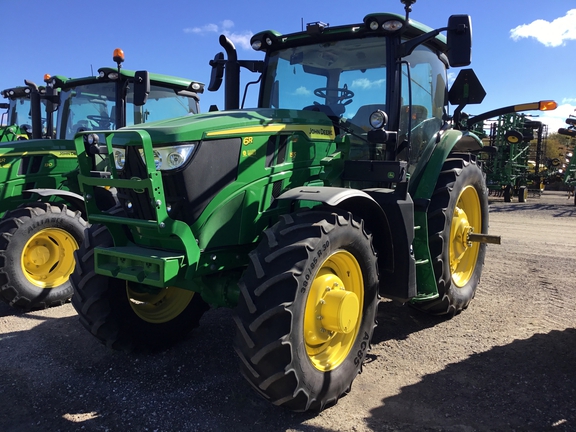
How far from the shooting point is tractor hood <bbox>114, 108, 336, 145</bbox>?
9.53 feet

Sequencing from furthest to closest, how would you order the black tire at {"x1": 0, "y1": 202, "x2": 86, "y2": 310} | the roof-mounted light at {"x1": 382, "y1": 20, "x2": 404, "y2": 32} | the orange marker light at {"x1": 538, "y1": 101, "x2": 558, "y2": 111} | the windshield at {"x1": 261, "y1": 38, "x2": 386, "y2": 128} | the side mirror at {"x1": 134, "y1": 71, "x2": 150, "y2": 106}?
the side mirror at {"x1": 134, "y1": 71, "x2": 150, "y2": 106}
the black tire at {"x1": 0, "y1": 202, "x2": 86, "y2": 310}
the orange marker light at {"x1": 538, "y1": 101, "x2": 558, "y2": 111}
the windshield at {"x1": 261, "y1": 38, "x2": 386, "y2": 128}
the roof-mounted light at {"x1": 382, "y1": 20, "x2": 404, "y2": 32}

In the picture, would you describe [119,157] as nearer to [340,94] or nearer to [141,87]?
[340,94]

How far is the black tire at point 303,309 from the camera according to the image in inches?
104

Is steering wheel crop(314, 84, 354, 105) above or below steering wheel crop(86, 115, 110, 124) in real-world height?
below

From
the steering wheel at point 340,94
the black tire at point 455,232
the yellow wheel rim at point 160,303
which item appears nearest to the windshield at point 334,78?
the steering wheel at point 340,94

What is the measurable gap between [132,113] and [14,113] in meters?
3.88

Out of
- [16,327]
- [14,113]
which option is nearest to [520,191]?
[14,113]

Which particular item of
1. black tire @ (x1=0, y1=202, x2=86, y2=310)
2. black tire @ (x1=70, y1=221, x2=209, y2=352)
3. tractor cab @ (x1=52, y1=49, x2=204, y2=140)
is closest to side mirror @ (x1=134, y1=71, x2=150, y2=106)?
tractor cab @ (x1=52, y1=49, x2=204, y2=140)

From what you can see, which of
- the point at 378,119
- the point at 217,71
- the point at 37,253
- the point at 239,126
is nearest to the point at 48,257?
the point at 37,253

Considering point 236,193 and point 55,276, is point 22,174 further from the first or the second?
point 236,193

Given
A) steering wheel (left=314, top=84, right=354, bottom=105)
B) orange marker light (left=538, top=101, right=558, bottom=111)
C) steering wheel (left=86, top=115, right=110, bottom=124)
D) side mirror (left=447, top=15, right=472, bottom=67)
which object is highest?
side mirror (left=447, top=15, right=472, bottom=67)

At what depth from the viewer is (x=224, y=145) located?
3074mm

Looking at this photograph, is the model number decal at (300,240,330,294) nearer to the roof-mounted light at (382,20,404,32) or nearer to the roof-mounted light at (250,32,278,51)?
the roof-mounted light at (382,20,404,32)

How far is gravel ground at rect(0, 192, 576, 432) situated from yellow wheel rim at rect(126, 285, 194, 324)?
299mm
